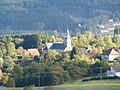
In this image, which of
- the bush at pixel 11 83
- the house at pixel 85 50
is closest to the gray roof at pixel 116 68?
the bush at pixel 11 83

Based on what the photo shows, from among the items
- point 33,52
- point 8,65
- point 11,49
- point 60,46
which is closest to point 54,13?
point 60,46

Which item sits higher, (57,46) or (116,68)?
(57,46)

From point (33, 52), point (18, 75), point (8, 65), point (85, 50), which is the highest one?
point (85, 50)

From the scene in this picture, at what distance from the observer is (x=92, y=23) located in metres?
91.1

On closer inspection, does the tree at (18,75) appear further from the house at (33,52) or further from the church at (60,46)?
the church at (60,46)

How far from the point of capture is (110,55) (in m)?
46.8

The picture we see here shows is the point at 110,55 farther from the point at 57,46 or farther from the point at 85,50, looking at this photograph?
the point at 57,46

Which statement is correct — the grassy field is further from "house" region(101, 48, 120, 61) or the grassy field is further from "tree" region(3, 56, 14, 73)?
"house" region(101, 48, 120, 61)

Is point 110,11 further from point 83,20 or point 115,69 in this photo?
point 115,69

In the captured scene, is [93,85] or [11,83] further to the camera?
[11,83]

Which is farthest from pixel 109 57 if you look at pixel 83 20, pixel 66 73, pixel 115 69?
pixel 83 20

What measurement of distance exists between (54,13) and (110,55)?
5278cm

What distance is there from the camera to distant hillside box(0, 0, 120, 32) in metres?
93.0

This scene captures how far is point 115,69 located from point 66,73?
344 centimetres
